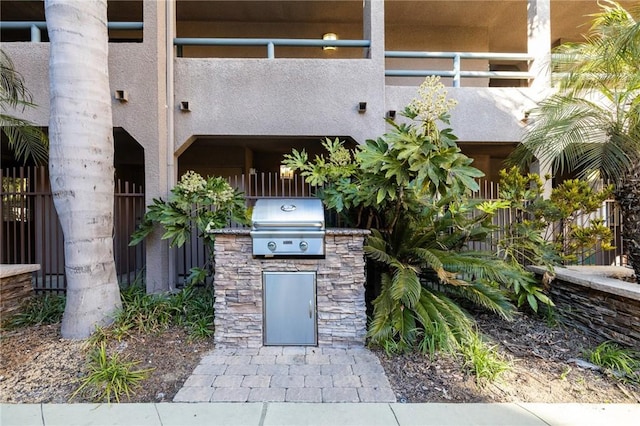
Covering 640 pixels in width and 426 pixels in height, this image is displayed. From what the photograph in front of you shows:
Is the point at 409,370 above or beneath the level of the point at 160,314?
beneath

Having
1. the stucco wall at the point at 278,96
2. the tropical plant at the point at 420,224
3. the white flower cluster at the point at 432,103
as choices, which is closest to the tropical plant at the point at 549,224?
the tropical plant at the point at 420,224

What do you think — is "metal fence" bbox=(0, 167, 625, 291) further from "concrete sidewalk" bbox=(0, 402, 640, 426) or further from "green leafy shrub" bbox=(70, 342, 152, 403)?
"concrete sidewalk" bbox=(0, 402, 640, 426)

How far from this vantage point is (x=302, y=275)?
438cm

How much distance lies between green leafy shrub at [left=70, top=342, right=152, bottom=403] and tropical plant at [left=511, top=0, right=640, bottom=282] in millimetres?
6044

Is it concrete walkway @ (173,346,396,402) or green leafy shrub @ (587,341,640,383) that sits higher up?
green leafy shrub @ (587,341,640,383)

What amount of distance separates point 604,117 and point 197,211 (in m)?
6.00

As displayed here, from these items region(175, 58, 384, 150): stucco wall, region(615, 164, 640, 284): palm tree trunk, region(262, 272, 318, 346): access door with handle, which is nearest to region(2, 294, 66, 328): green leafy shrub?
region(175, 58, 384, 150): stucco wall

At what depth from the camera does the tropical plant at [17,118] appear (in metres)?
5.24

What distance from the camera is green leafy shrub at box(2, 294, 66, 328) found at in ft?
16.3

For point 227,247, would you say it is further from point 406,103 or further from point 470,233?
point 406,103

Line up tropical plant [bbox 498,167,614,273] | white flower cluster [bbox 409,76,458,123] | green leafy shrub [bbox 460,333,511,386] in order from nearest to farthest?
1. green leafy shrub [bbox 460,333,511,386]
2. white flower cluster [bbox 409,76,458,123]
3. tropical plant [bbox 498,167,614,273]

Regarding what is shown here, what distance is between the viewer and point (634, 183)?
15.0 ft

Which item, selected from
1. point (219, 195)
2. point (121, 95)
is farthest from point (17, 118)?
point (219, 195)

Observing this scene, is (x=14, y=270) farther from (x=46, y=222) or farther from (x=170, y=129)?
(x=170, y=129)
